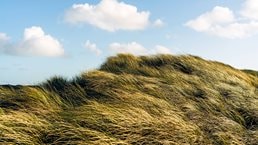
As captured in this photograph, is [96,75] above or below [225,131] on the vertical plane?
above

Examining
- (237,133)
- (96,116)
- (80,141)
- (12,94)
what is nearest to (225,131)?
(237,133)

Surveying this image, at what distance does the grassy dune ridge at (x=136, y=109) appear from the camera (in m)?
7.11

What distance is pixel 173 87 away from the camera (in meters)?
10.5

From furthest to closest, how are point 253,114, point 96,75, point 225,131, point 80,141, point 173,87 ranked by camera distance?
point 96,75
point 173,87
point 253,114
point 225,131
point 80,141

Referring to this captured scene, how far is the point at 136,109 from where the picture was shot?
8.09 metres

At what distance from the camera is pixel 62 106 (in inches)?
358

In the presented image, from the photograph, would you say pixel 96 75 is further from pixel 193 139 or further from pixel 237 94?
pixel 193 139

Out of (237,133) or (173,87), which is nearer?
(237,133)

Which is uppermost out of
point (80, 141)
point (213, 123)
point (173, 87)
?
point (173, 87)

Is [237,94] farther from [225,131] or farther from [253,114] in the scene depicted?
[225,131]

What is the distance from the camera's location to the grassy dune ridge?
711 cm

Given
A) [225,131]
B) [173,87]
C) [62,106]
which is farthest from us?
[173,87]

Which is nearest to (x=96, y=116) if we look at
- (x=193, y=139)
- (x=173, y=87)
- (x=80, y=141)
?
(x=80, y=141)

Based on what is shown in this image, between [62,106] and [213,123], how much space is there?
9.44ft
